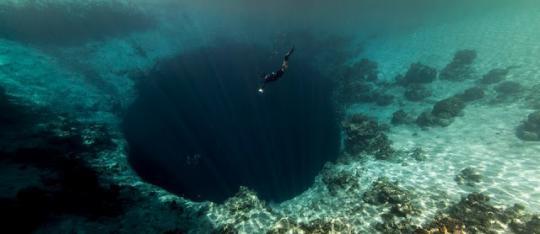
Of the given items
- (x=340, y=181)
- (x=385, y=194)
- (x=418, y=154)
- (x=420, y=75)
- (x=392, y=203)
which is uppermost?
(x=420, y=75)

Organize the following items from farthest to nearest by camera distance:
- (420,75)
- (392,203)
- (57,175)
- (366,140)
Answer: (420,75) → (366,140) → (57,175) → (392,203)

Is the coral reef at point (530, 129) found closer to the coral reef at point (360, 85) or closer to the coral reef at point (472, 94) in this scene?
the coral reef at point (472, 94)

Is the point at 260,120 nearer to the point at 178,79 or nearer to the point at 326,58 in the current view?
the point at 178,79

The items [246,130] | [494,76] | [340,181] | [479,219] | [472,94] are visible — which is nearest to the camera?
[479,219]

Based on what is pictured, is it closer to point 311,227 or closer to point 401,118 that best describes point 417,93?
point 401,118

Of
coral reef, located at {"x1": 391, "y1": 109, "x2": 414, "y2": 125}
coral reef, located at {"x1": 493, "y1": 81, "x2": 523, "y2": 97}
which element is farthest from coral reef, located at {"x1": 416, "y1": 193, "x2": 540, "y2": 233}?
coral reef, located at {"x1": 493, "y1": 81, "x2": 523, "y2": 97}

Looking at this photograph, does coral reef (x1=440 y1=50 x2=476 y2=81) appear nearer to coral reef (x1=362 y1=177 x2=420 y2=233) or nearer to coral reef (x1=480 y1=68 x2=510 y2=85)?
coral reef (x1=480 y1=68 x2=510 y2=85)

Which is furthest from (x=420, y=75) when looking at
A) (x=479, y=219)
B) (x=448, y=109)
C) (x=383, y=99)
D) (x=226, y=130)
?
(x=479, y=219)
